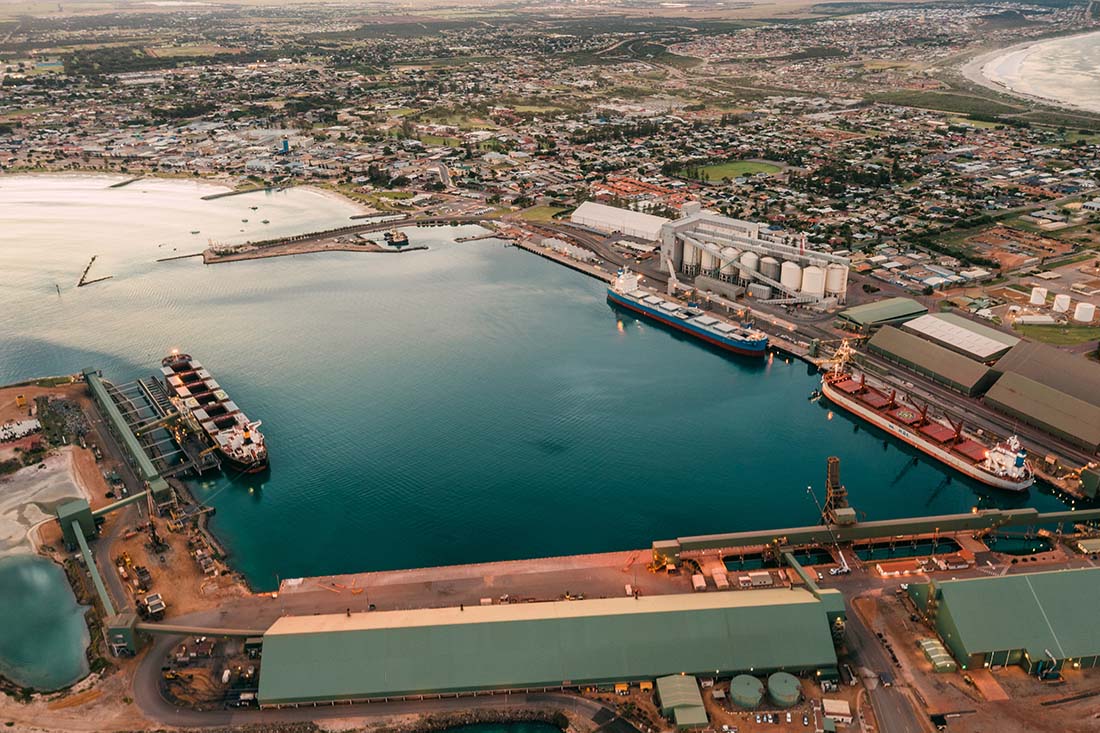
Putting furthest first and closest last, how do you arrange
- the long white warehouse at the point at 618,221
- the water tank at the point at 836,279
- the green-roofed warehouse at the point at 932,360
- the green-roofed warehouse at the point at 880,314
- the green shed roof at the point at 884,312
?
the long white warehouse at the point at 618,221 → the water tank at the point at 836,279 → the green shed roof at the point at 884,312 → the green-roofed warehouse at the point at 880,314 → the green-roofed warehouse at the point at 932,360

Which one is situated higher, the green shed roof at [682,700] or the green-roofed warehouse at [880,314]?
the green shed roof at [682,700]

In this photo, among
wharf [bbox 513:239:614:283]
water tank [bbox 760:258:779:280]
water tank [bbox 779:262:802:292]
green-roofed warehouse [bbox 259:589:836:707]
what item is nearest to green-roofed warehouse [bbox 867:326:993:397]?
water tank [bbox 779:262:802:292]

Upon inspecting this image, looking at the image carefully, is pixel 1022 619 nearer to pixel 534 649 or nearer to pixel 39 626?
pixel 534 649

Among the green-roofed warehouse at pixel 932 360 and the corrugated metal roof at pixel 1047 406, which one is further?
the green-roofed warehouse at pixel 932 360

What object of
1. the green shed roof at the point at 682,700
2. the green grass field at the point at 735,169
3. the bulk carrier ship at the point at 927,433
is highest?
the green grass field at the point at 735,169

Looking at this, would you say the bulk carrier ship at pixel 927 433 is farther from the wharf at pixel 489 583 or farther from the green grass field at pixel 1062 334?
the wharf at pixel 489 583

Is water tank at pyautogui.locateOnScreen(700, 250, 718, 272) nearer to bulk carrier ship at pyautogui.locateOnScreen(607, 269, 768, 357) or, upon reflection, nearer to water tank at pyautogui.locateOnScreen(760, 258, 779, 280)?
water tank at pyautogui.locateOnScreen(760, 258, 779, 280)

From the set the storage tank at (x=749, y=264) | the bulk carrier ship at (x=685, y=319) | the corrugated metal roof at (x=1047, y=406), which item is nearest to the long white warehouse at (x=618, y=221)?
the bulk carrier ship at (x=685, y=319)
